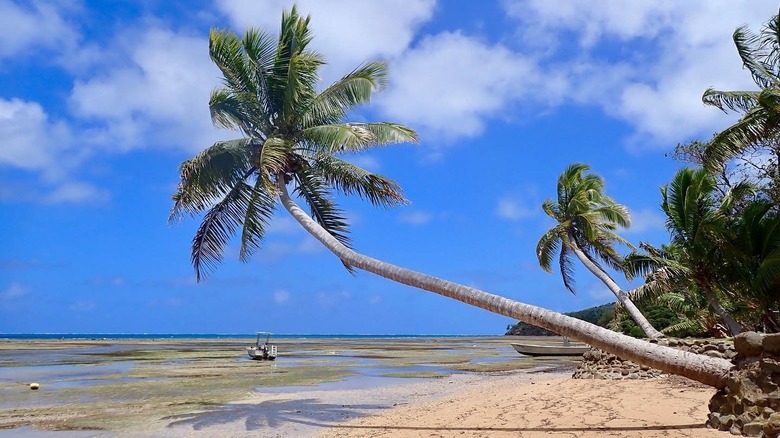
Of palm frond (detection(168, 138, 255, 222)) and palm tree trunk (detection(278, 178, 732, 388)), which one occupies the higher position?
palm frond (detection(168, 138, 255, 222))

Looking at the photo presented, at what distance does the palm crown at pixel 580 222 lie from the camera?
23.3 m

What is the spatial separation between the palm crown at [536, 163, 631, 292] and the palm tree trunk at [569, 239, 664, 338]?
44cm

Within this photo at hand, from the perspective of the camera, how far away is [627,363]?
1488cm

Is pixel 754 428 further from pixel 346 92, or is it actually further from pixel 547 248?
pixel 547 248

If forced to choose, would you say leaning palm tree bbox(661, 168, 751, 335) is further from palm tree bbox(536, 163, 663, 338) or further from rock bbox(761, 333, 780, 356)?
rock bbox(761, 333, 780, 356)

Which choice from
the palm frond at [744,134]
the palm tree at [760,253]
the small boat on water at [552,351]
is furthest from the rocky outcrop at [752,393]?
the small boat on water at [552,351]

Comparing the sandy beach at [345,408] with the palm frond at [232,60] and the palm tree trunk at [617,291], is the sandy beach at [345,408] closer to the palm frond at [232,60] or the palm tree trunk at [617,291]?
the palm tree trunk at [617,291]

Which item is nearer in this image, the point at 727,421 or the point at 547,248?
the point at 727,421

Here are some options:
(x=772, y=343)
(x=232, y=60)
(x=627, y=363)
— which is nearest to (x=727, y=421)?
(x=772, y=343)

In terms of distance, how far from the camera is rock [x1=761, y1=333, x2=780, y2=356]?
6713 millimetres

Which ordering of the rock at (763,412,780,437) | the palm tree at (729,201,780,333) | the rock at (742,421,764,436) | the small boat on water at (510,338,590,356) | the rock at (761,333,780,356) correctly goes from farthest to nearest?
the small boat on water at (510,338,590,356) < the palm tree at (729,201,780,333) < the rock at (761,333,780,356) < the rock at (742,421,764,436) < the rock at (763,412,780,437)

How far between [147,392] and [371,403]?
750 centimetres

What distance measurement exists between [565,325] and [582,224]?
15.5 metres

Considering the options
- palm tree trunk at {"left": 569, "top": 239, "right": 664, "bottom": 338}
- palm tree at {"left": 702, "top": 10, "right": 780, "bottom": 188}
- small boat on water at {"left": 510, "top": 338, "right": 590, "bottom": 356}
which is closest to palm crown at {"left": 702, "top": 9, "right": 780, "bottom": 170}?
palm tree at {"left": 702, "top": 10, "right": 780, "bottom": 188}
